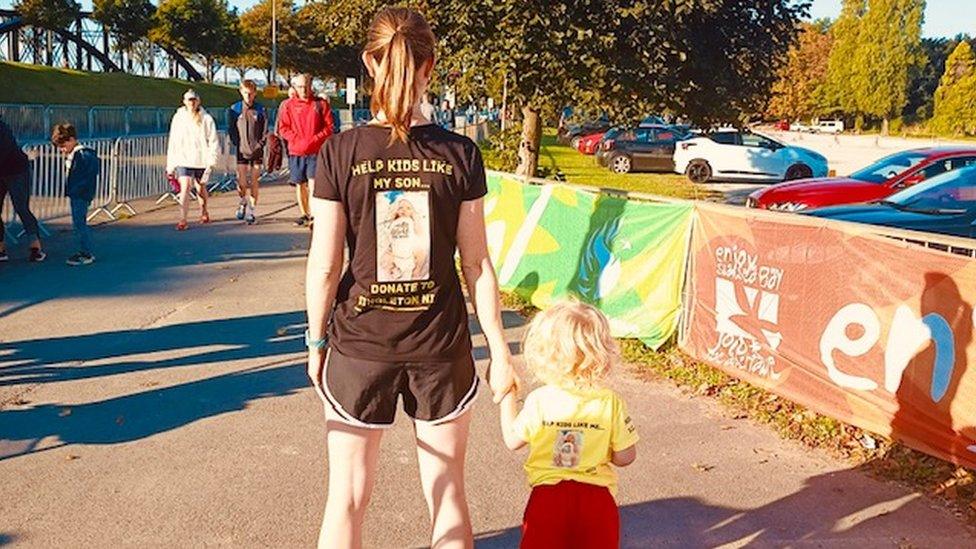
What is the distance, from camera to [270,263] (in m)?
12.0

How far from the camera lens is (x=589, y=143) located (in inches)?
1650

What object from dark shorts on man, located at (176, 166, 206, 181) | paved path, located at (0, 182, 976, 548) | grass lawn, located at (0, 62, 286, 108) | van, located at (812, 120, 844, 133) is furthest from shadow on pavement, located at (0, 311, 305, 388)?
van, located at (812, 120, 844, 133)

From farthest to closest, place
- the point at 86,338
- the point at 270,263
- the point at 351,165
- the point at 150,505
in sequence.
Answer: the point at 270,263 < the point at 86,338 < the point at 150,505 < the point at 351,165

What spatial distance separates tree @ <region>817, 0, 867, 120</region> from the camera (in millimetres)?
94938

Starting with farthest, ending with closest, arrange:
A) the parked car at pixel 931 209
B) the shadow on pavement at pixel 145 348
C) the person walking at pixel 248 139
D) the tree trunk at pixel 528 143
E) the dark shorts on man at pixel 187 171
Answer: the tree trunk at pixel 528 143 → the person walking at pixel 248 139 → the dark shorts on man at pixel 187 171 → the parked car at pixel 931 209 → the shadow on pavement at pixel 145 348

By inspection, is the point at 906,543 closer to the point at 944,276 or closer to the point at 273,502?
the point at 944,276

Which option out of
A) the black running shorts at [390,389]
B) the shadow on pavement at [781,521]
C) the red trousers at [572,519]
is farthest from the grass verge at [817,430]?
the black running shorts at [390,389]

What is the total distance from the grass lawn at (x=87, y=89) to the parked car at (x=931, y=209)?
113 feet

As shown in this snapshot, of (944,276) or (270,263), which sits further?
(270,263)

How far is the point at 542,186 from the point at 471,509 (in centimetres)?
530

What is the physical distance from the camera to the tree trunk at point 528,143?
655 inches

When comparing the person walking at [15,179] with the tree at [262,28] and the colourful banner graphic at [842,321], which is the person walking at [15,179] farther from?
the tree at [262,28]

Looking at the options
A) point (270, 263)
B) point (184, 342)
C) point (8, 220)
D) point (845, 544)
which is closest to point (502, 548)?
point (845, 544)

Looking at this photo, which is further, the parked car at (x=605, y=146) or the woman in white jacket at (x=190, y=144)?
the parked car at (x=605, y=146)
